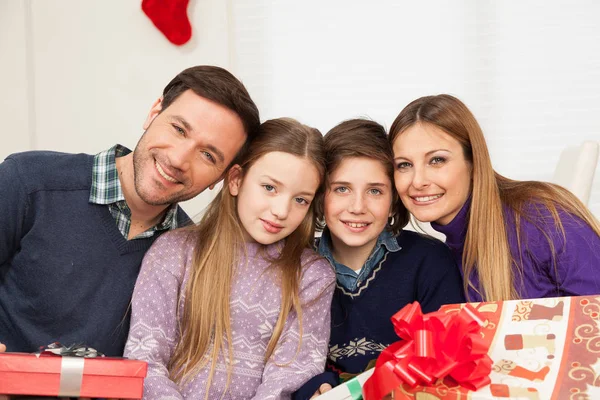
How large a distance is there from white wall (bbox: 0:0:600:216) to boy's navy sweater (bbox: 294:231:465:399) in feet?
3.65

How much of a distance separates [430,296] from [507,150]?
1.21 m

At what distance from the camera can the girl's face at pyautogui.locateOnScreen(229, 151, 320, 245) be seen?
1640 mm

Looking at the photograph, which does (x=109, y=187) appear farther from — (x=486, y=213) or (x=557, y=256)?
(x=557, y=256)

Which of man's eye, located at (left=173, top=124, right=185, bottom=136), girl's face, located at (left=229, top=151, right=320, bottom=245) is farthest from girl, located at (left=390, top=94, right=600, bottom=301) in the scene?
man's eye, located at (left=173, top=124, right=185, bottom=136)

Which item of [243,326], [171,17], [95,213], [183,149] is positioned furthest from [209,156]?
[171,17]

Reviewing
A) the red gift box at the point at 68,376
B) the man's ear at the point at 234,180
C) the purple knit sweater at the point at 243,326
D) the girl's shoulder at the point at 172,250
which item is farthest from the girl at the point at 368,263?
the red gift box at the point at 68,376

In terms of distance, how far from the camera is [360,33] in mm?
2863

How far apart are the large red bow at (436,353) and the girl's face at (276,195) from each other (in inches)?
20.2

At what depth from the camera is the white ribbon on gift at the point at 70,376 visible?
1.05 meters

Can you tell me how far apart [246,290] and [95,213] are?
1.23ft

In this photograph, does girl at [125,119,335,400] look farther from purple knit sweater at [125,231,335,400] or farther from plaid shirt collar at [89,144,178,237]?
plaid shirt collar at [89,144,178,237]

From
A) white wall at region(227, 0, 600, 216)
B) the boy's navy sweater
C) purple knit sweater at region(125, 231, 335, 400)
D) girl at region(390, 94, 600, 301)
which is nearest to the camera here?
purple knit sweater at region(125, 231, 335, 400)

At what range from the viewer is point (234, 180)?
1.74m

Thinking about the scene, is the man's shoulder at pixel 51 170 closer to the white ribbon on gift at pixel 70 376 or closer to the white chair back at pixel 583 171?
the white ribbon on gift at pixel 70 376
